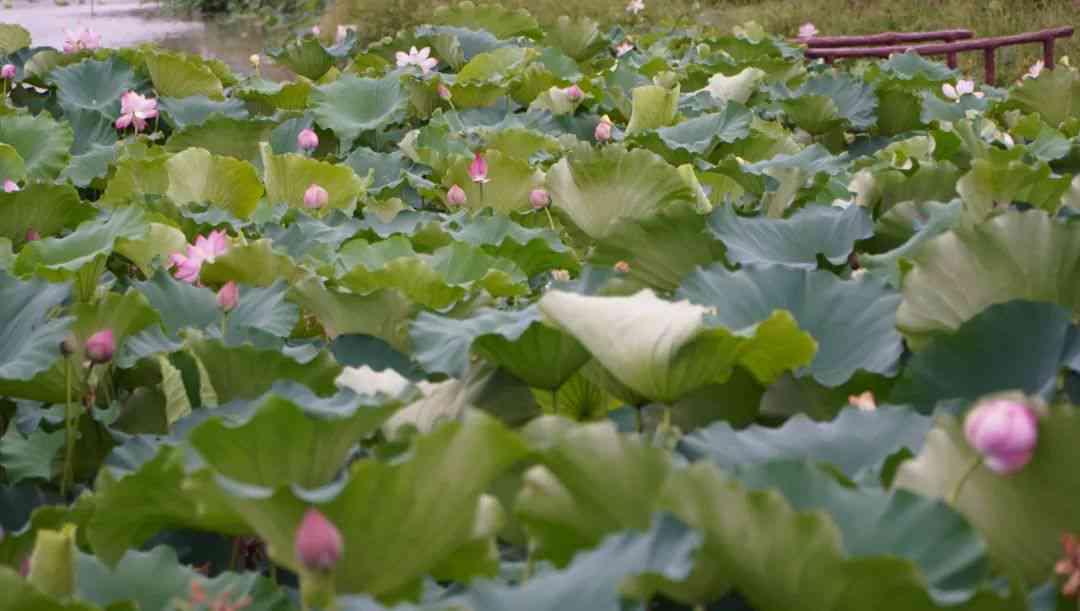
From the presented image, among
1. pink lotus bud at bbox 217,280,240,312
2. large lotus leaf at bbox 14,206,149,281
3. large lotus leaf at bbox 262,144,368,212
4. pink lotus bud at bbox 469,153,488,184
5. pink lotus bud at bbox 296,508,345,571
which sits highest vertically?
pink lotus bud at bbox 296,508,345,571

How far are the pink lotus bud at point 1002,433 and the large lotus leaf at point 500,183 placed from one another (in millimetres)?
1279

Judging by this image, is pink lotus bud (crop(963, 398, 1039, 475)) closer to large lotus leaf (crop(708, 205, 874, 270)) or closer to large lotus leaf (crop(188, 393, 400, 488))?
large lotus leaf (crop(188, 393, 400, 488))

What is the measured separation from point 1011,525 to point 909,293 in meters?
0.35

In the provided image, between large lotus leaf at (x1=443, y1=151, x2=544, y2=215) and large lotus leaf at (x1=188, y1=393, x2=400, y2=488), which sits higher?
large lotus leaf at (x1=188, y1=393, x2=400, y2=488)

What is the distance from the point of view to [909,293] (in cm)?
109

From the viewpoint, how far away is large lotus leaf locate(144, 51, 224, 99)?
2.96 metres

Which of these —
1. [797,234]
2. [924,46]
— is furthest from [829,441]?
[924,46]

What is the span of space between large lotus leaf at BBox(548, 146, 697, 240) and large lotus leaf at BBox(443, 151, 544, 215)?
0.25 metres

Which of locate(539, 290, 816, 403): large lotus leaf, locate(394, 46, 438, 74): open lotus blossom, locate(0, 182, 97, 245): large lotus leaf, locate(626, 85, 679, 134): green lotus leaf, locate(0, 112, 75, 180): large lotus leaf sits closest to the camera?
locate(539, 290, 816, 403): large lotus leaf

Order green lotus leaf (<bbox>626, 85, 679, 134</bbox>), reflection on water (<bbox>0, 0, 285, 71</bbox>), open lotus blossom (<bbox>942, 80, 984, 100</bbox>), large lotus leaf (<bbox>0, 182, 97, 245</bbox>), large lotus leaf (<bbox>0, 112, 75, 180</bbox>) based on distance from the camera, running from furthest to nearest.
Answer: reflection on water (<bbox>0, 0, 285, 71</bbox>)
open lotus blossom (<bbox>942, 80, 984, 100</bbox>)
green lotus leaf (<bbox>626, 85, 679, 134</bbox>)
large lotus leaf (<bbox>0, 112, 75, 180</bbox>)
large lotus leaf (<bbox>0, 182, 97, 245</bbox>)

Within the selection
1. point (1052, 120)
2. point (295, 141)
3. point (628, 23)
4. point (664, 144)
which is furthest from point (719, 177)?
point (628, 23)

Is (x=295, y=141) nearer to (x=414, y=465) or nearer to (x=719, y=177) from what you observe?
(x=719, y=177)

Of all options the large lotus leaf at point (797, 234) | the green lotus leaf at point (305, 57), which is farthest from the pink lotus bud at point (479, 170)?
the green lotus leaf at point (305, 57)

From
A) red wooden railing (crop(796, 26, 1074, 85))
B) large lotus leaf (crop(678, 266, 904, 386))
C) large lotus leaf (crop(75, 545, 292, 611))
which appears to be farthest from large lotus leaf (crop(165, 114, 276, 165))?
red wooden railing (crop(796, 26, 1074, 85))
